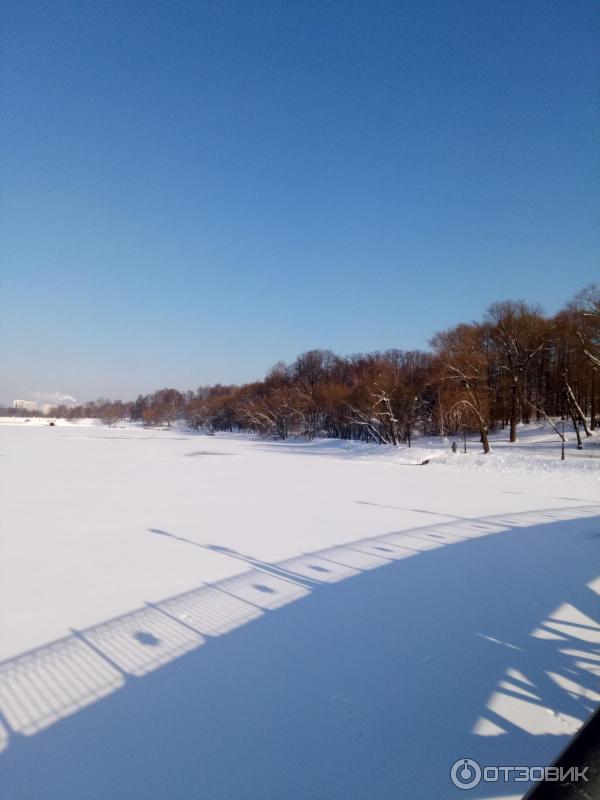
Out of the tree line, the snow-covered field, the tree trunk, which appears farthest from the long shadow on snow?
the tree trunk

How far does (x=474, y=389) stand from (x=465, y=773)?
30215mm

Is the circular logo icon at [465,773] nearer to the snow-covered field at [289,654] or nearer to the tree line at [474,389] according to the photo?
the snow-covered field at [289,654]

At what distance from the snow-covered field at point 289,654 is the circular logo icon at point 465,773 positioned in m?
0.05

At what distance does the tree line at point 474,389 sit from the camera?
30.0m

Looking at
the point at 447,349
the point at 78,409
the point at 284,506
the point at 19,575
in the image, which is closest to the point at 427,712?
the point at 19,575

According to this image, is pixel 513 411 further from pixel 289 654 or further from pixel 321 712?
pixel 321 712

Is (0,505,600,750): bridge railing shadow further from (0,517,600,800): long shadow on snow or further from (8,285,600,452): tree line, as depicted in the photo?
(8,285,600,452): tree line

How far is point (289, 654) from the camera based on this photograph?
4336 millimetres

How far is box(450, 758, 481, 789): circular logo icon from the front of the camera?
286 cm

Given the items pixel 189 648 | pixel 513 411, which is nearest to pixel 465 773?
pixel 189 648

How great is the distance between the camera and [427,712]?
3498mm

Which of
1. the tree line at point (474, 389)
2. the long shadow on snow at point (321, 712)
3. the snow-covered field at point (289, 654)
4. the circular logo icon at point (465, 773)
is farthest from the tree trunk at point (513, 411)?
the circular logo icon at point (465, 773)

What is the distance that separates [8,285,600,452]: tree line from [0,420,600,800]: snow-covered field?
2188 centimetres

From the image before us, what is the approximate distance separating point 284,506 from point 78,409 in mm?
173981
